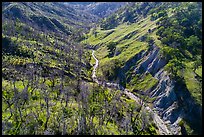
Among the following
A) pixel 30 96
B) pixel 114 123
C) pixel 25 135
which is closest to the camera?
pixel 25 135

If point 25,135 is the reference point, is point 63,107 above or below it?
above

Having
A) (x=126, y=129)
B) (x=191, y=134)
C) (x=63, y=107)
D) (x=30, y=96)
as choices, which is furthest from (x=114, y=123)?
(x=30, y=96)

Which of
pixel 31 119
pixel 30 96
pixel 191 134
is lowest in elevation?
pixel 191 134

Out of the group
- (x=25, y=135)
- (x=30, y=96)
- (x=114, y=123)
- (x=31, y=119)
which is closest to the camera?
(x=25, y=135)

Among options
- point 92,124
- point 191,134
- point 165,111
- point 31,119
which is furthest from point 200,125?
point 31,119

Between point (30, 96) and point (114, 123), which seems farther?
point (30, 96)

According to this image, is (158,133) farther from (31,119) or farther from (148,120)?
(31,119)

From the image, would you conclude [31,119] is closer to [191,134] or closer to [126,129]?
[126,129]

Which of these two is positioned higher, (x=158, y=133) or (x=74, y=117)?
(x=74, y=117)

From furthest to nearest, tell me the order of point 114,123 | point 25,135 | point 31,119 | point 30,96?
point 30,96, point 114,123, point 31,119, point 25,135
